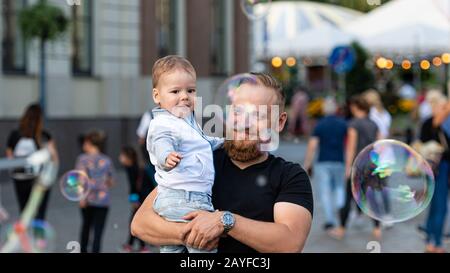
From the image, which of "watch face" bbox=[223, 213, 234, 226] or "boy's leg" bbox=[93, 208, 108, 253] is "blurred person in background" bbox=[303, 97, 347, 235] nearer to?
"boy's leg" bbox=[93, 208, 108, 253]

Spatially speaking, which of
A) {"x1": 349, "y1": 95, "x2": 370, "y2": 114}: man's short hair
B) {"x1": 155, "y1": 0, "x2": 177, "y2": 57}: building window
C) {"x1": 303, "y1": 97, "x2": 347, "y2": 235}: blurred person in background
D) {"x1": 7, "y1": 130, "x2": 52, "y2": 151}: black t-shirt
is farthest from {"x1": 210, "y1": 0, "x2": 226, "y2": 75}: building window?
{"x1": 7, "y1": 130, "x2": 52, "y2": 151}: black t-shirt

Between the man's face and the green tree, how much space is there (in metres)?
12.2

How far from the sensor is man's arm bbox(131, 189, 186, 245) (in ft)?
9.40

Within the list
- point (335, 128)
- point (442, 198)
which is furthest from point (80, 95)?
point (442, 198)

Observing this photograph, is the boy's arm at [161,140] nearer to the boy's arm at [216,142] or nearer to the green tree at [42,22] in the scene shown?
the boy's arm at [216,142]

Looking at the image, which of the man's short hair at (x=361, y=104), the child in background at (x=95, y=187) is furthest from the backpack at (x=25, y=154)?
the man's short hair at (x=361, y=104)

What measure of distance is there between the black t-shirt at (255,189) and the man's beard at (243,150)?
Answer: 5 cm

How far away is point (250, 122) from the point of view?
2.82 metres

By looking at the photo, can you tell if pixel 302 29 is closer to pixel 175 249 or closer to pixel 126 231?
pixel 126 231

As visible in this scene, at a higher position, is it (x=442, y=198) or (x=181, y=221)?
(x=181, y=221)

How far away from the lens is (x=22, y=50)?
16000 millimetres

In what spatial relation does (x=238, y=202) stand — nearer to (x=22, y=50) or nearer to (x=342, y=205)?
(x=342, y=205)

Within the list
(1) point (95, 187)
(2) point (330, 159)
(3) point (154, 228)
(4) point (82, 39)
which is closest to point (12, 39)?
(4) point (82, 39)
